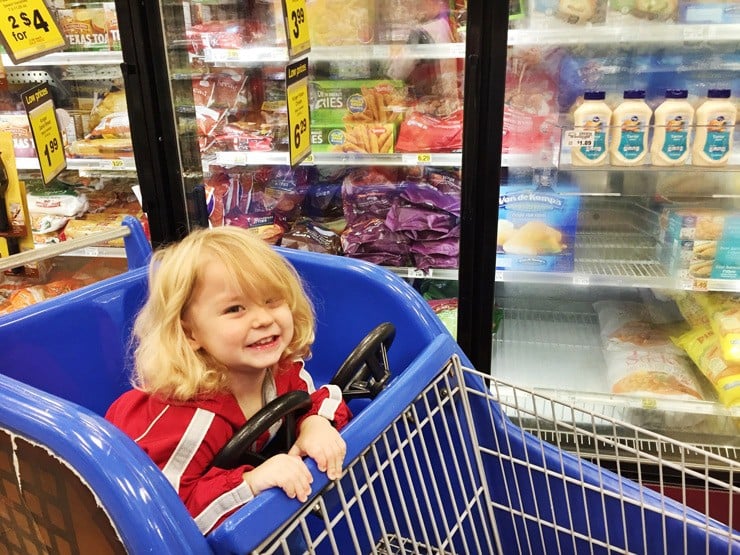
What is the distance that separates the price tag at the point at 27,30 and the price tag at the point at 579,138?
1.58m

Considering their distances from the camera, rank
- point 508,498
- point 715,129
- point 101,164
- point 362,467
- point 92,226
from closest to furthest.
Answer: point 362,467 → point 508,498 → point 715,129 → point 101,164 → point 92,226

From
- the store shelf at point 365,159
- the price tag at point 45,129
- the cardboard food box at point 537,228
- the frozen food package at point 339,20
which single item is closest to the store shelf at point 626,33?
the store shelf at point 365,159

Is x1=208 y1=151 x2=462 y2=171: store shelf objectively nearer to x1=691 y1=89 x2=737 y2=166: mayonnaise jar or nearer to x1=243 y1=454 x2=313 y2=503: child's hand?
x1=691 y1=89 x2=737 y2=166: mayonnaise jar

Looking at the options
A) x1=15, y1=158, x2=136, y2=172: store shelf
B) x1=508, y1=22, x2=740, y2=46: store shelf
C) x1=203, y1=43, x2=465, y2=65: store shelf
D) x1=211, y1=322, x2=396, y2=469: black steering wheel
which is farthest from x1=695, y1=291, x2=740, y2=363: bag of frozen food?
x1=15, y1=158, x2=136, y2=172: store shelf

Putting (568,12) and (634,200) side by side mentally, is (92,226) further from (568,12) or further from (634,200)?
(634,200)

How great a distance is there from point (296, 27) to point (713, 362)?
1632 mm

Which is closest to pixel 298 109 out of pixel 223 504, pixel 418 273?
pixel 418 273

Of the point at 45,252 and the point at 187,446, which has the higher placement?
the point at 45,252

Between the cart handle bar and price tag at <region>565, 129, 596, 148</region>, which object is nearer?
the cart handle bar

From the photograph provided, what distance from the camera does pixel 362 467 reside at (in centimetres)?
86

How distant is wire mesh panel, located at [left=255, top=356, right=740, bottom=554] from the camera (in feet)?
3.15

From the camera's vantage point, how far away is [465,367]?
43.3 inches

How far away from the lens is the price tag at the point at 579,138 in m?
1.81

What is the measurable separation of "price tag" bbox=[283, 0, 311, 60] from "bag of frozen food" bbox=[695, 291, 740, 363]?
1.53m
